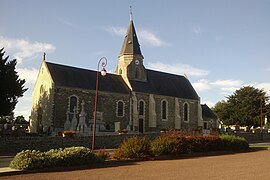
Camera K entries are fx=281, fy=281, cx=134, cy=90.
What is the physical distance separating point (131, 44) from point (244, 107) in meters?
23.2

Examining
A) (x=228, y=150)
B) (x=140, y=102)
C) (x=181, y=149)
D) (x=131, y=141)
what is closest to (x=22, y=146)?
(x=131, y=141)

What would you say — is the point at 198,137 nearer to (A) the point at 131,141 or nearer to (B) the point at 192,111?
(A) the point at 131,141

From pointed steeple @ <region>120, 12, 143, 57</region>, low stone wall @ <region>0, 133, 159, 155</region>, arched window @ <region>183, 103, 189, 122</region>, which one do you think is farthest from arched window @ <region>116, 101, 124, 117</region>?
arched window @ <region>183, 103, 189, 122</region>

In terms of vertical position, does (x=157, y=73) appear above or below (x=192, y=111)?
above

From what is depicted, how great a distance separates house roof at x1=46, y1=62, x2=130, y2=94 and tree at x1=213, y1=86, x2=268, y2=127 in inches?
912

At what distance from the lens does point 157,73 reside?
42.3 metres

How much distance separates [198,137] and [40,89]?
20.9 metres

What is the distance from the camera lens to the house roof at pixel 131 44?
39.0 metres

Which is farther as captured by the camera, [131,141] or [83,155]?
[131,141]

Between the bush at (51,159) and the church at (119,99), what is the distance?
45.1ft

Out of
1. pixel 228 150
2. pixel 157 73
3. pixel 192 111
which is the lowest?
pixel 228 150

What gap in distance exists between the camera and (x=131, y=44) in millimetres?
39500

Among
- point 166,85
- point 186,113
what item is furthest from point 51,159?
point 186,113

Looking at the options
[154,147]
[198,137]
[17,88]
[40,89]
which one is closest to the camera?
[154,147]
